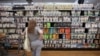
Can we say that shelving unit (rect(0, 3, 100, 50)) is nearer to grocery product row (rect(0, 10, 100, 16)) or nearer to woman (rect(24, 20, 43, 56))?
grocery product row (rect(0, 10, 100, 16))

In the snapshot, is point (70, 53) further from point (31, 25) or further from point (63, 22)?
point (31, 25)

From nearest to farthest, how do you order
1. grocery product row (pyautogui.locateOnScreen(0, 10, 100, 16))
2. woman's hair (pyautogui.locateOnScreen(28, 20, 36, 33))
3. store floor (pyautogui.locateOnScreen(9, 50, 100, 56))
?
woman's hair (pyautogui.locateOnScreen(28, 20, 36, 33)), store floor (pyautogui.locateOnScreen(9, 50, 100, 56)), grocery product row (pyautogui.locateOnScreen(0, 10, 100, 16))

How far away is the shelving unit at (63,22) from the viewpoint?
25.5 feet

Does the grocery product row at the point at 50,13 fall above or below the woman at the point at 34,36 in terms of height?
above

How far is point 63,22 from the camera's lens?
788cm

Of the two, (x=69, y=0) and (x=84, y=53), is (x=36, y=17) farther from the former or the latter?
(x=69, y=0)

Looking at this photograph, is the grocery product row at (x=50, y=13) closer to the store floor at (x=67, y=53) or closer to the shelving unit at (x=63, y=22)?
the shelving unit at (x=63, y=22)

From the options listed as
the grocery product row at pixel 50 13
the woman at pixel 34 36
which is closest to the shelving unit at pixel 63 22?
the grocery product row at pixel 50 13

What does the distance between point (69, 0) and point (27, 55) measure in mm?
5075

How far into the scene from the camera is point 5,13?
7.80 meters

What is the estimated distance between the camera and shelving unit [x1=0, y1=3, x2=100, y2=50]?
307 inches

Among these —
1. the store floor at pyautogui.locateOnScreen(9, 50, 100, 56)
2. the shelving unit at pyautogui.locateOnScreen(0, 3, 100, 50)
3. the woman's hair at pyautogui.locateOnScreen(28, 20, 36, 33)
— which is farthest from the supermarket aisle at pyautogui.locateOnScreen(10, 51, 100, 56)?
the woman's hair at pyautogui.locateOnScreen(28, 20, 36, 33)

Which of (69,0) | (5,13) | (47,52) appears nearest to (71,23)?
(47,52)

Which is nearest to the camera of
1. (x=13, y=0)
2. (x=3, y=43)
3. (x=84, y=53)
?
(x=3, y=43)
